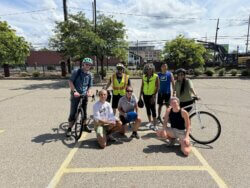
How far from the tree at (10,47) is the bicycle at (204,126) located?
71.5ft

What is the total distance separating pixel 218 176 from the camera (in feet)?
10.9

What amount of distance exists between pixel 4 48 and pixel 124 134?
832 inches

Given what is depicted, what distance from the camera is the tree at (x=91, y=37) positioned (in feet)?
56.7

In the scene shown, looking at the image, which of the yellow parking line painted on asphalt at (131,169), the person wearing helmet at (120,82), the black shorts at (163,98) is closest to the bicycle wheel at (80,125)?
the person wearing helmet at (120,82)

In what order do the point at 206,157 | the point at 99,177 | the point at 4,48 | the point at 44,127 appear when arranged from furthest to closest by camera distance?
the point at 4,48 → the point at 44,127 → the point at 206,157 → the point at 99,177

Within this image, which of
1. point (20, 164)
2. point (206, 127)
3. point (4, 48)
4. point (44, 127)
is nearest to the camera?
point (20, 164)

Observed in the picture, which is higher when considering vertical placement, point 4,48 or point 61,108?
point 4,48

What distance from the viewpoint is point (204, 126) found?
15.5 ft

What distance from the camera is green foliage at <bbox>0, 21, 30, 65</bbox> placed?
22.1 meters

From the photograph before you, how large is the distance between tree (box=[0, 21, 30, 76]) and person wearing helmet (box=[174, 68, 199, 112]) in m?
21.3

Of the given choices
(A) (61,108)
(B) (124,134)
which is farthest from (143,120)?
(A) (61,108)

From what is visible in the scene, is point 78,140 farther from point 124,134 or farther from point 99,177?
point 99,177

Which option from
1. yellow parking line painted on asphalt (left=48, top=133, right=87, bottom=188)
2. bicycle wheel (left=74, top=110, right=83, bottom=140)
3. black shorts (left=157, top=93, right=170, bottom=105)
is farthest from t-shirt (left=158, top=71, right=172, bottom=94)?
yellow parking line painted on asphalt (left=48, top=133, right=87, bottom=188)

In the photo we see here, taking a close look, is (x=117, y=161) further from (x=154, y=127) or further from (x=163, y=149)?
(x=154, y=127)
